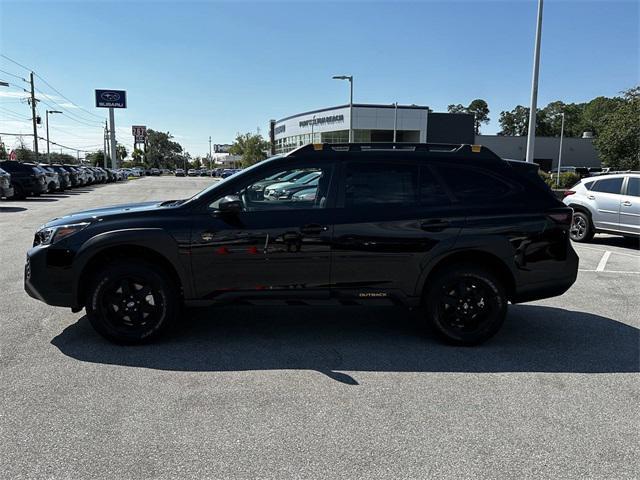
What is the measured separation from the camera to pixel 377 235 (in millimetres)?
4488

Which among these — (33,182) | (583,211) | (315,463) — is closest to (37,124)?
(33,182)

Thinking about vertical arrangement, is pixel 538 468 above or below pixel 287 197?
below

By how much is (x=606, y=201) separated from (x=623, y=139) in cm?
2896

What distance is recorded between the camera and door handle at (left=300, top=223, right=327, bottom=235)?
442 cm

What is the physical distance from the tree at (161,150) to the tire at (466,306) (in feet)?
515

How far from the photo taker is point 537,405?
3.56 metres

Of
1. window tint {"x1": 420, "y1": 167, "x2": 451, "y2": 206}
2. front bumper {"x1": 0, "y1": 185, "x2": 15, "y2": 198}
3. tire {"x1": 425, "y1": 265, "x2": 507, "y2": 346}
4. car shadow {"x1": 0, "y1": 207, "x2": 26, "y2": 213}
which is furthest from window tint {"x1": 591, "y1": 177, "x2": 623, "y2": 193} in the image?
front bumper {"x1": 0, "y1": 185, "x2": 15, "y2": 198}

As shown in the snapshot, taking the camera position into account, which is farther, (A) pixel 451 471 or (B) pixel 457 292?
(B) pixel 457 292

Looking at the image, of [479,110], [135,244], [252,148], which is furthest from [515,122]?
[135,244]

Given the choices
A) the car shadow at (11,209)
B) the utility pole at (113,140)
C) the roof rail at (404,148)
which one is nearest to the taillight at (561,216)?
the roof rail at (404,148)

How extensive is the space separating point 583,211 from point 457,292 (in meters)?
8.36

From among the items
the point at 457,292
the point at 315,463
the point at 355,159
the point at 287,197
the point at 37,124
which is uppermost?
the point at 37,124

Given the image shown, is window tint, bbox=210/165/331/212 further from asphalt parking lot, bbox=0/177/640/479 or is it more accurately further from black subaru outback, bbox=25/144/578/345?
asphalt parking lot, bbox=0/177/640/479

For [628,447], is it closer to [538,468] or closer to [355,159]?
[538,468]
